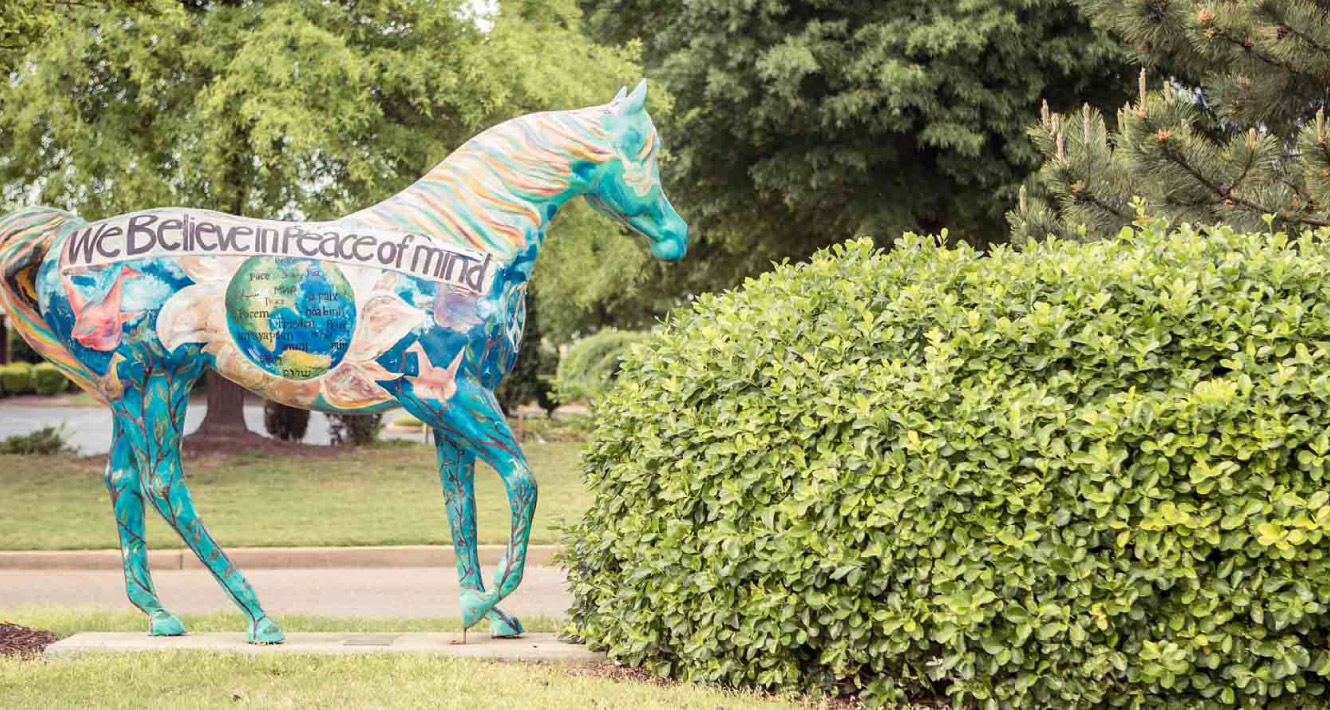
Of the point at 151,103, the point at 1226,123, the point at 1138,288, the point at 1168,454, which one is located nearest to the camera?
the point at 1168,454

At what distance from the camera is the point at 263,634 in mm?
5984

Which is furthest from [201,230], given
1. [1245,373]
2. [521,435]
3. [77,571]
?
[521,435]

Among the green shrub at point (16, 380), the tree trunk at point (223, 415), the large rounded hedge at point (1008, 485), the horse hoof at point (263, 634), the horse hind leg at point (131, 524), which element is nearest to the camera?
the large rounded hedge at point (1008, 485)

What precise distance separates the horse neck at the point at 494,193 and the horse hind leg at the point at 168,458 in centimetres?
121

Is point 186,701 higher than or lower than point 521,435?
higher

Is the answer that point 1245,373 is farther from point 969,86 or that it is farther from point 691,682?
point 969,86

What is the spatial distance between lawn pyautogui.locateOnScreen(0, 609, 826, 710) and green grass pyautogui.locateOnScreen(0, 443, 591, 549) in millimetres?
3364

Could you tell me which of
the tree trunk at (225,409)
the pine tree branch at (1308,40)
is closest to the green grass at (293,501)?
the tree trunk at (225,409)

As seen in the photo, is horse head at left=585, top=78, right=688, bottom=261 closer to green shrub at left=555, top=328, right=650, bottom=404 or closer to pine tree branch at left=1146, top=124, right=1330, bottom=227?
pine tree branch at left=1146, top=124, right=1330, bottom=227

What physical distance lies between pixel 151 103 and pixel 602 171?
11066 millimetres

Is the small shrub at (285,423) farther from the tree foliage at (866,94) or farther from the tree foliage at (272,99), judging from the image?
the tree foliage at (866,94)

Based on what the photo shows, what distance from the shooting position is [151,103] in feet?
50.0

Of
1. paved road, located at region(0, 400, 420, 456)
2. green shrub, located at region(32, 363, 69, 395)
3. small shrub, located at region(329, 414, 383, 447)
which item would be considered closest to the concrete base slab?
small shrub, located at region(329, 414, 383, 447)

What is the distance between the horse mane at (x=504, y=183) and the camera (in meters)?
6.00
